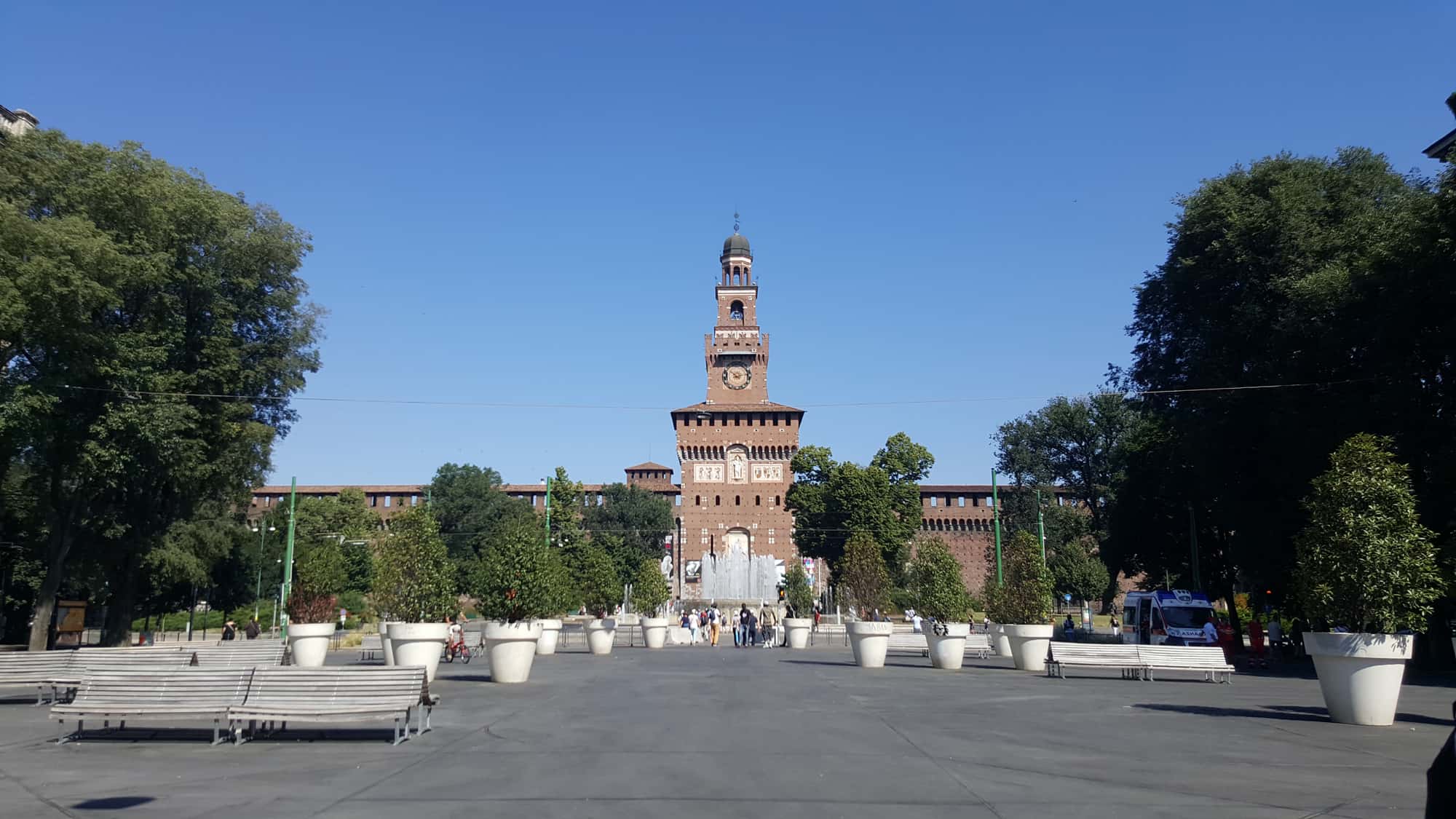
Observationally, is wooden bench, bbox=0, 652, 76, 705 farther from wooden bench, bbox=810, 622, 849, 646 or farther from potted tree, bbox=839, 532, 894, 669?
wooden bench, bbox=810, 622, 849, 646

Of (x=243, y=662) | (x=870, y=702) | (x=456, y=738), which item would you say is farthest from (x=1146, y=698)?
(x=243, y=662)

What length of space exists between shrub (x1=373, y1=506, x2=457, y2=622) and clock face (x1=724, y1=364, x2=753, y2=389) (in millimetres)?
77736

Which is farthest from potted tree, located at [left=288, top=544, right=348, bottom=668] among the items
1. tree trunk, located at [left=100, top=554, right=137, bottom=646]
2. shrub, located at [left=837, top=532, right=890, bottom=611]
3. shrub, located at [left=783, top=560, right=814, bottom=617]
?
shrub, located at [left=783, top=560, right=814, bottom=617]

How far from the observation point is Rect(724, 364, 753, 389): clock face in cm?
9825

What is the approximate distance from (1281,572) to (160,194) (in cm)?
3596

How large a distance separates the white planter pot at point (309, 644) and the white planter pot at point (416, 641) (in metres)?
4.22

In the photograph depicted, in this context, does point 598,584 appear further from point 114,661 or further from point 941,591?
point 114,661

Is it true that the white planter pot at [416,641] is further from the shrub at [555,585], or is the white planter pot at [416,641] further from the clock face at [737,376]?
the clock face at [737,376]

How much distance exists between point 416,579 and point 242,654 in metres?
3.36

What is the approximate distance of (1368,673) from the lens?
13250 mm

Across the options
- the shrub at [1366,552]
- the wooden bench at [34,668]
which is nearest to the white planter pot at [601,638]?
the wooden bench at [34,668]

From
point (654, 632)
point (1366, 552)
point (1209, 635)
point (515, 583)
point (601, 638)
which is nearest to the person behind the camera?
point (1366, 552)

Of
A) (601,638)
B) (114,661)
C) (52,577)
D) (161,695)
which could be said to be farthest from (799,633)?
(161,695)

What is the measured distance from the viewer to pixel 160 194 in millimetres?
29297
